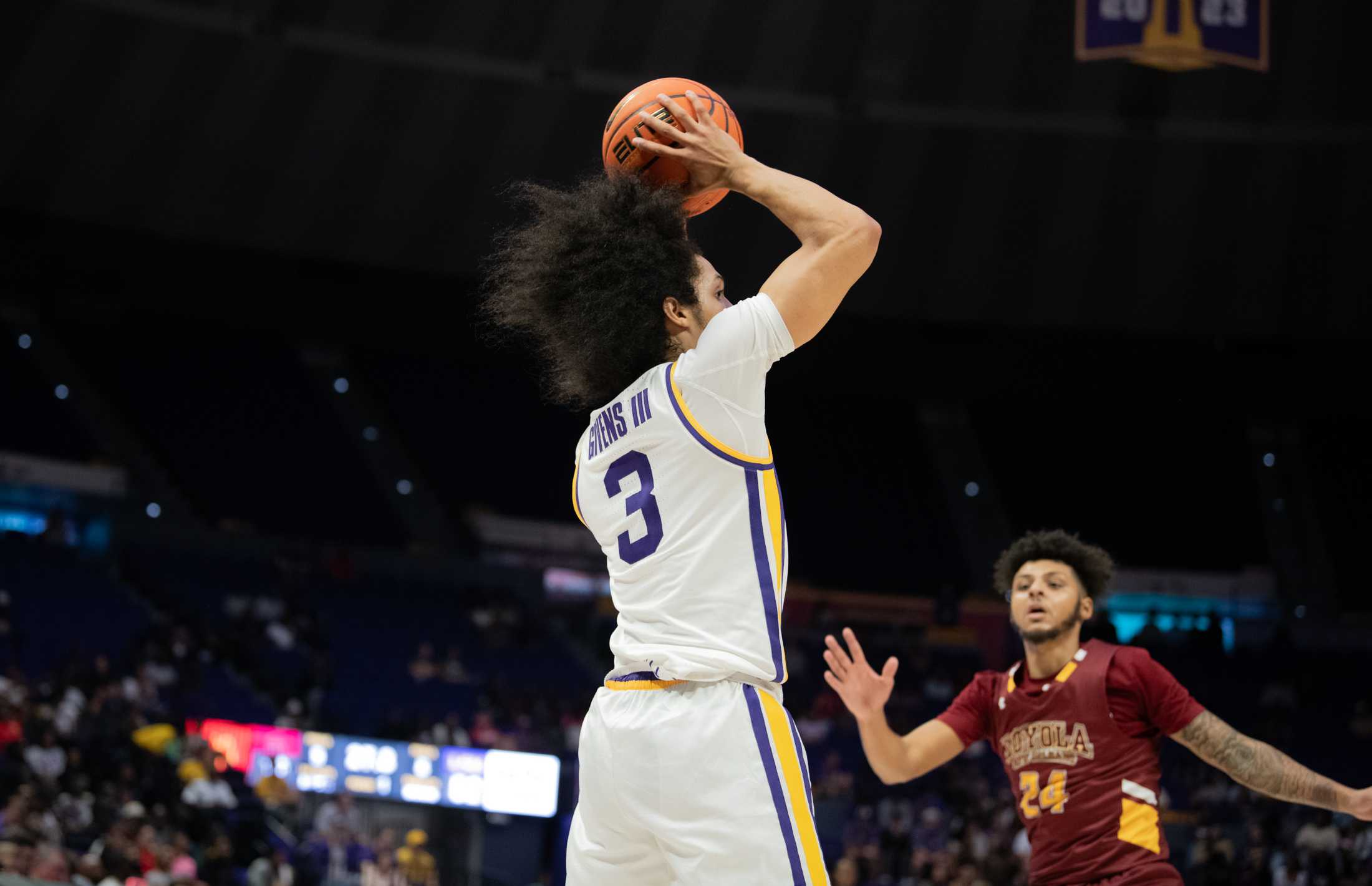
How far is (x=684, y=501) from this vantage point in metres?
2.94

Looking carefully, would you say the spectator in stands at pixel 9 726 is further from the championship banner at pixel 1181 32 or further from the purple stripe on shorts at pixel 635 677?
the purple stripe on shorts at pixel 635 677

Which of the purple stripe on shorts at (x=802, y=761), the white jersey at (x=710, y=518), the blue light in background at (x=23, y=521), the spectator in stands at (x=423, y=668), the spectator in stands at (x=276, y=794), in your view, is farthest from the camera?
the blue light in background at (x=23, y=521)

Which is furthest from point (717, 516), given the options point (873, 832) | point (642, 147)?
point (873, 832)

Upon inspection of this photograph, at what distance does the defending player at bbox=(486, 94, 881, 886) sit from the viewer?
2.71 m

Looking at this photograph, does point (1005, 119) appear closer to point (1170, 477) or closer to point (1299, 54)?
point (1299, 54)

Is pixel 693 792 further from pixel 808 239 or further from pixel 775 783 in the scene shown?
pixel 808 239

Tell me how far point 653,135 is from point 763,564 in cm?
125

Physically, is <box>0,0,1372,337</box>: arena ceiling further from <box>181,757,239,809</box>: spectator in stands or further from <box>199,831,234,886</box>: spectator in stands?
<box>199,831,234,886</box>: spectator in stands

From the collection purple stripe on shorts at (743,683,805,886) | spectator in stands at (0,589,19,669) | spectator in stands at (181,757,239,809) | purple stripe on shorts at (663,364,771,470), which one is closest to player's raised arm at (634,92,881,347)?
purple stripe on shorts at (663,364,771,470)

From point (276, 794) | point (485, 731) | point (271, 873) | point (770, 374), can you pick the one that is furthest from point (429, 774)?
point (770, 374)

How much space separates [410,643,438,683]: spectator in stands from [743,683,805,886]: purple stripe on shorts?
19930mm

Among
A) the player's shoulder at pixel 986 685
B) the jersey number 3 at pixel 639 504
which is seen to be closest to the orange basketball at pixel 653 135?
the jersey number 3 at pixel 639 504

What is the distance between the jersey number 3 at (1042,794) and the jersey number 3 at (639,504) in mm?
2243

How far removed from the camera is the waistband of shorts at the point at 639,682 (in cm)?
287
